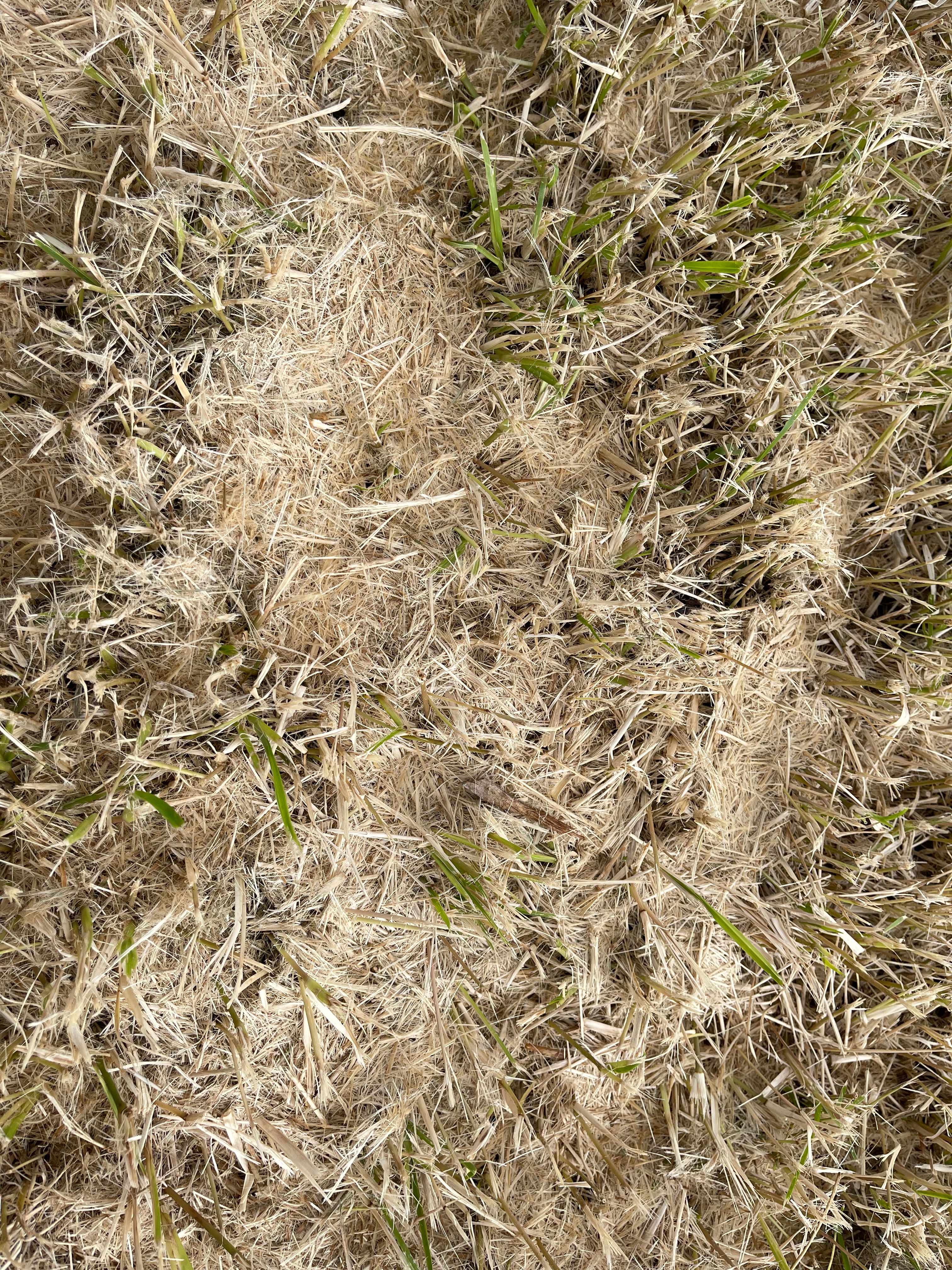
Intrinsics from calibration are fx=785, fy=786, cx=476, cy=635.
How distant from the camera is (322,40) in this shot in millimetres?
1548

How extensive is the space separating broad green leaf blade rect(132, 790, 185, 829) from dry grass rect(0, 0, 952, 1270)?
0.01 m

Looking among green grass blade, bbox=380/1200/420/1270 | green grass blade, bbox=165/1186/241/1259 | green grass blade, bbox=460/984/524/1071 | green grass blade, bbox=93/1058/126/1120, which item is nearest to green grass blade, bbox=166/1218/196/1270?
green grass blade, bbox=165/1186/241/1259

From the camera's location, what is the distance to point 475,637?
163cm

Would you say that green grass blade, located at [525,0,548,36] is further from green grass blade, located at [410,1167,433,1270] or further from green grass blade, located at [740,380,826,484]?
green grass blade, located at [410,1167,433,1270]

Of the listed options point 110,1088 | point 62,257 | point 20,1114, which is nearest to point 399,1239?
point 110,1088

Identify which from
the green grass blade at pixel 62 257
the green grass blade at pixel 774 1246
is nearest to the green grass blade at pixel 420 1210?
the green grass blade at pixel 774 1246

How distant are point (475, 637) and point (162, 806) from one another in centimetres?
67

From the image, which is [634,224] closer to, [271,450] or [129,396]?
[271,450]

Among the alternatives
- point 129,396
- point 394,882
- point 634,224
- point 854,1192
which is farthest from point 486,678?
point 854,1192

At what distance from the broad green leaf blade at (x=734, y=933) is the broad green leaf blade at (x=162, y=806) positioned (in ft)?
3.17

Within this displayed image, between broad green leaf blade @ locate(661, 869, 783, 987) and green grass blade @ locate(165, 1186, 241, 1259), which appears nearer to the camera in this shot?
green grass blade @ locate(165, 1186, 241, 1259)

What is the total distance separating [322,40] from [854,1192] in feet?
8.81

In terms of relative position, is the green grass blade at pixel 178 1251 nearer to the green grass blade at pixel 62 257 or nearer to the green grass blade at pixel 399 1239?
the green grass blade at pixel 399 1239

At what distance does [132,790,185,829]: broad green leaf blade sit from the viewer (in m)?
1.34
